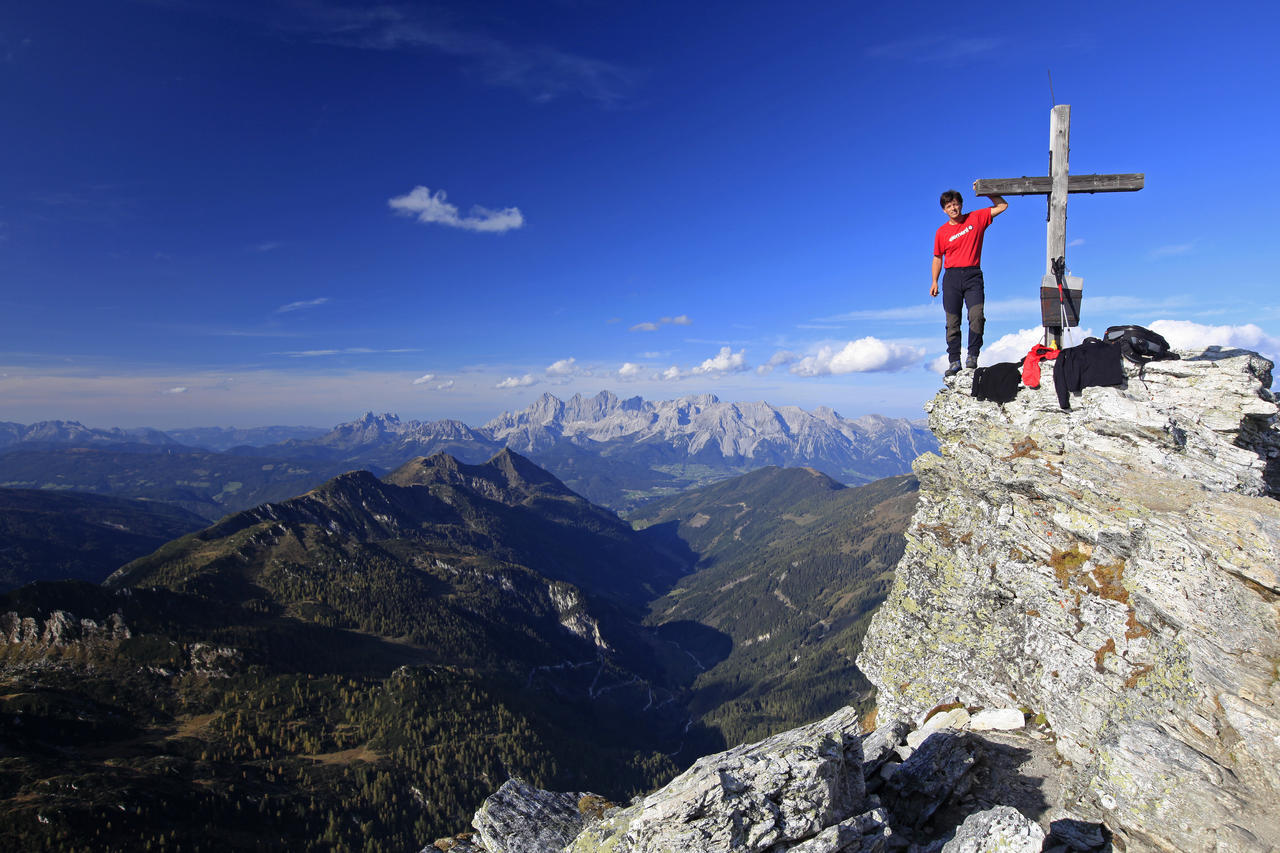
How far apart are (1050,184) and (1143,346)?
18.7 ft

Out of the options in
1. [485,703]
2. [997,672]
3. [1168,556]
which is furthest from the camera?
[485,703]

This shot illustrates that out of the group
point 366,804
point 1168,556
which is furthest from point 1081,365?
point 366,804

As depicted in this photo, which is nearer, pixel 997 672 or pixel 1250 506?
pixel 1250 506

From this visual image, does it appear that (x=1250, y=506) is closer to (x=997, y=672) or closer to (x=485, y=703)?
(x=997, y=672)

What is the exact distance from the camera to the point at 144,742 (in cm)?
10331

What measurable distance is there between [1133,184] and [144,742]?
16190cm

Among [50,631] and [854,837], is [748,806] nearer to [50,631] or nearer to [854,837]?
[854,837]

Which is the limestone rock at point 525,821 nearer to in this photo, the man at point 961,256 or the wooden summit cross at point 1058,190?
the man at point 961,256

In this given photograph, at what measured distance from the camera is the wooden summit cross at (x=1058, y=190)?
15820 millimetres

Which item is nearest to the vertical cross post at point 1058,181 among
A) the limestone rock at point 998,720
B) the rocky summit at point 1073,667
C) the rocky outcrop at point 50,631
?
the rocky summit at point 1073,667

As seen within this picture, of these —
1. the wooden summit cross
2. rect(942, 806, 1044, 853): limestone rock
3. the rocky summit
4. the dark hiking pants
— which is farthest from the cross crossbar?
rect(942, 806, 1044, 853): limestone rock

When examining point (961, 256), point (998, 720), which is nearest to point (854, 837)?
point (998, 720)

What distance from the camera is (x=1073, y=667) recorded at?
580 inches

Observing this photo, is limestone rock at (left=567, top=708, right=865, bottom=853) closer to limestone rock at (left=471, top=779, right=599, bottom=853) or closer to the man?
limestone rock at (left=471, top=779, right=599, bottom=853)
